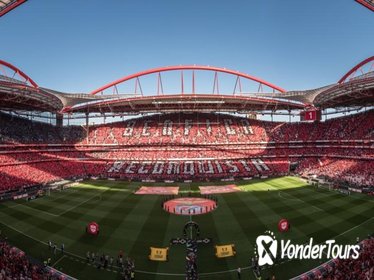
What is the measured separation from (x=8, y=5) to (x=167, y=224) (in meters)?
23.3

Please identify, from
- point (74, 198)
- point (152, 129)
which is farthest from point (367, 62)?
point (74, 198)

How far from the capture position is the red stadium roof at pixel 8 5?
67.6ft

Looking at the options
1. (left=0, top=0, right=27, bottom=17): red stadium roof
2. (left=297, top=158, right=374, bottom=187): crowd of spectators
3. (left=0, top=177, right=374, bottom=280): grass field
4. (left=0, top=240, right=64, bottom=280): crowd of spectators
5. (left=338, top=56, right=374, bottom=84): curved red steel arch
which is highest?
(left=338, top=56, right=374, bottom=84): curved red steel arch

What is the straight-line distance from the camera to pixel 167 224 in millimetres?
29047

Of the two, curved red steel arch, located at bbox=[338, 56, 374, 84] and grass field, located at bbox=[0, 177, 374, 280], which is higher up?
curved red steel arch, located at bbox=[338, 56, 374, 84]

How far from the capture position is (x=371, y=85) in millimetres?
46344

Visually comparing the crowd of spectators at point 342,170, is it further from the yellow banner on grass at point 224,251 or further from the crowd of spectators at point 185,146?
the yellow banner on grass at point 224,251

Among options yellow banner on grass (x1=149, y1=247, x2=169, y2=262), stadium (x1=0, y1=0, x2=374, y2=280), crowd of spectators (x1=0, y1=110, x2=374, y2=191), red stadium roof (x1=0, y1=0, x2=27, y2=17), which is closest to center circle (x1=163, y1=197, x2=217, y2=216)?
stadium (x1=0, y1=0, x2=374, y2=280)

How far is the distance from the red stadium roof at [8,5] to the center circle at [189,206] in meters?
25.0

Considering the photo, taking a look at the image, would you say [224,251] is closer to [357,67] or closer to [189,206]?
[189,206]

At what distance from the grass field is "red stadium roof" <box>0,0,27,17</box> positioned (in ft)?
62.9

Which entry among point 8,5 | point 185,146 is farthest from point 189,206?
point 185,146

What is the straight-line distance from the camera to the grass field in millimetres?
20547

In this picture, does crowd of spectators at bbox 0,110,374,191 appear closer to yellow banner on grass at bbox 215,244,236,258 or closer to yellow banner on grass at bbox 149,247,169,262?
yellow banner on grass at bbox 215,244,236,258
